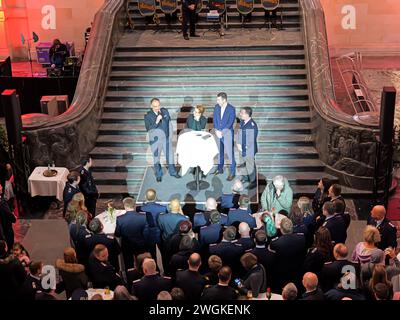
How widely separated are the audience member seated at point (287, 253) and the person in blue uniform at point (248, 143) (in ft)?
10.3

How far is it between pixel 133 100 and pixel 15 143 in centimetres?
326

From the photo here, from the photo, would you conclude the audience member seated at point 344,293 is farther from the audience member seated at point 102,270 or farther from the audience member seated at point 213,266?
the audience member seated at point 102,270

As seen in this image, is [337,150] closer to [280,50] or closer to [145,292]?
[280,50]

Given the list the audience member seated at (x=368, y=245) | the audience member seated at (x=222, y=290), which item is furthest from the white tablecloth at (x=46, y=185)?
the audience member seated at (x=368, y=245)

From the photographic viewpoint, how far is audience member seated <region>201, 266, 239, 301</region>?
7.79 m

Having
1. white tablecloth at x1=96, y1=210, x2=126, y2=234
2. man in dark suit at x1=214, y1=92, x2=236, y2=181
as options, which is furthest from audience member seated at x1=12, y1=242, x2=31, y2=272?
man in dark suit at x1=214, y1=92, x2=236, y2=181

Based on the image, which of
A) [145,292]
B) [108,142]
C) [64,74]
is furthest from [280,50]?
[145,292]

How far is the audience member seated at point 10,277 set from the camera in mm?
8273

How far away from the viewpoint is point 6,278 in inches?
326

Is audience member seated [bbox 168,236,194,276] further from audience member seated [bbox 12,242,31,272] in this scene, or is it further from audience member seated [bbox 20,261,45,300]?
audience member seated [bbox 12,242,31,272]

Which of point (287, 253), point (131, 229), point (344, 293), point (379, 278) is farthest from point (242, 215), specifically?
point (379, 278)

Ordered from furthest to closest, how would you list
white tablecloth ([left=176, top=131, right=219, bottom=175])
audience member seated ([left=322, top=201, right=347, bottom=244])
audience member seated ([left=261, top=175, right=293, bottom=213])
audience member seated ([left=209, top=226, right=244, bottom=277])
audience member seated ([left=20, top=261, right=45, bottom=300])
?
white tablecloth ([left=176, top=131, right=219, bottom=175]) < audience member seated ([left=261, top=175, right=293, bottom=213]) < audience member seated ([left=322, top=201, right=347, bottom=244]) < audience member seated ([left=209, top=226, right=244, bottom=277]) < audience member seated ([left=20, top=261, right=45, bottom=300])

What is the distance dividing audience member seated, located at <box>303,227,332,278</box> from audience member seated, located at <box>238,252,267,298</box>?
717 millimetres

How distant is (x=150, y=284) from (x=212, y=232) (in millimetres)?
1447
